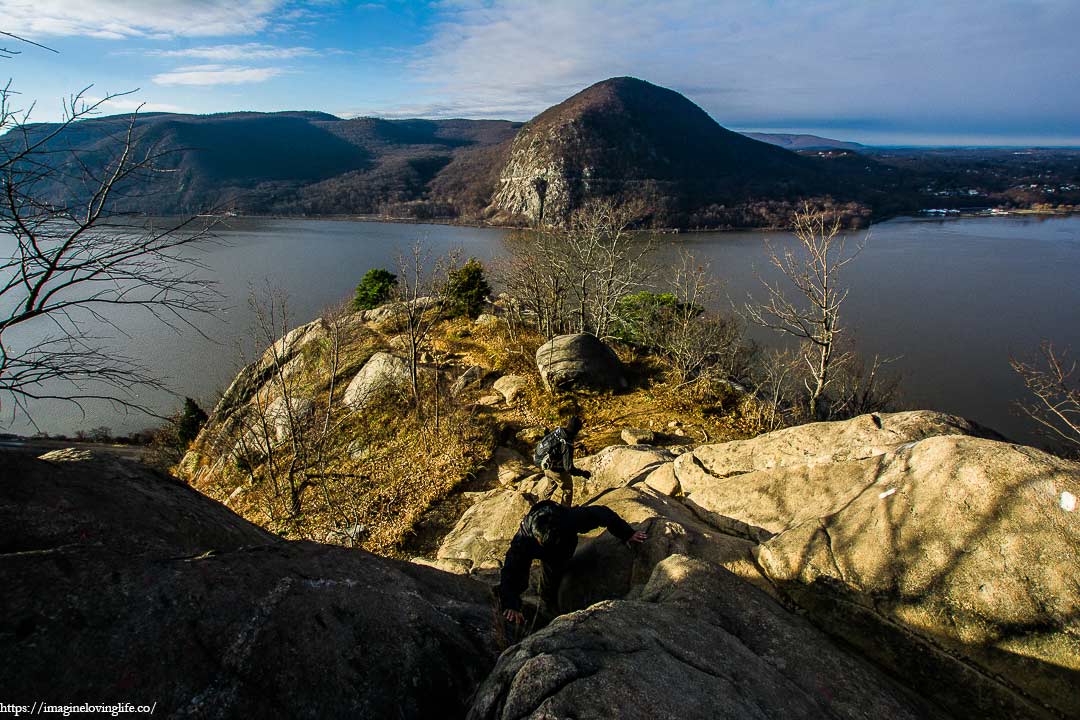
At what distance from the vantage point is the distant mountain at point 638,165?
113250 mm

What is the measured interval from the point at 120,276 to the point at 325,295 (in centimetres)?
4176

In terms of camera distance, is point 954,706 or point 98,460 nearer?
point 954,706

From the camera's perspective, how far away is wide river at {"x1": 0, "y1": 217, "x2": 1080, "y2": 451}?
2509cm

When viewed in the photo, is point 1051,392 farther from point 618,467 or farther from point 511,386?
point 511,386

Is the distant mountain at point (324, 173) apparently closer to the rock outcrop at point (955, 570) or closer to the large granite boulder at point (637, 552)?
the large granite boulder at point (637, 552)

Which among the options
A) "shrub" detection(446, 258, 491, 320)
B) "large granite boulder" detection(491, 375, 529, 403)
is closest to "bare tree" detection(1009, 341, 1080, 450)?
"large granite boulder" detection(491, 375, 529, 403)

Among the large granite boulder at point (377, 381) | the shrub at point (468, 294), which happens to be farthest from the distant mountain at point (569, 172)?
the large granite boulder at point (377, 381)

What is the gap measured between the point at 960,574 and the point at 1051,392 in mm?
22353

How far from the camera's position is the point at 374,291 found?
30391 mm

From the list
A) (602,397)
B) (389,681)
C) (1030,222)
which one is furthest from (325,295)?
(1030,222)

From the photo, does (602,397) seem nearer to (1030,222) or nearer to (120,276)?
(120,276)

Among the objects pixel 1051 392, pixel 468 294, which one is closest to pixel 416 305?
pixel 468 294

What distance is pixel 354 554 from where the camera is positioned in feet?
13.4

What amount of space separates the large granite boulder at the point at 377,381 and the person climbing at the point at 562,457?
8459 millimetres
